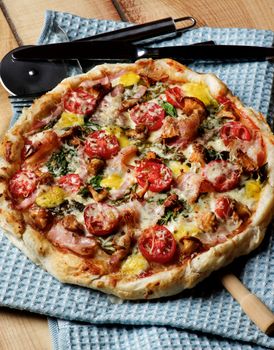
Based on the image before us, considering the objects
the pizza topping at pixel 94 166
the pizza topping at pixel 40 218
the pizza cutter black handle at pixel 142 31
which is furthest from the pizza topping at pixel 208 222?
the pizza cutter black handle at pixel 142 31

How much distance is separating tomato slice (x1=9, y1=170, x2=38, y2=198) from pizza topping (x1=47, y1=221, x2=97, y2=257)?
0.22 meters

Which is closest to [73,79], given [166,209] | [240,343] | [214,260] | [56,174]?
[56,174]

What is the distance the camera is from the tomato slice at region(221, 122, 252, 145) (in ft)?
11.5

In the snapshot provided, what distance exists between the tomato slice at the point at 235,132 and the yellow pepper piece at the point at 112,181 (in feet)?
1.79

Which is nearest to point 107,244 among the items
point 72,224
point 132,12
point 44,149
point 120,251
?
point 120,251

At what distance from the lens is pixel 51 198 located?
332 cm

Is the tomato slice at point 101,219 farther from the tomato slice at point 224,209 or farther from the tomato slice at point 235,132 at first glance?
the tomato slice at point 235,132

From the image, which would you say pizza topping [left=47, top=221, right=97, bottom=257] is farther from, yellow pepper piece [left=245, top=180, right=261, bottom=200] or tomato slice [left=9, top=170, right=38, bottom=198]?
yellow pepper piece [left=245, top=180, right=261, bottom=200]

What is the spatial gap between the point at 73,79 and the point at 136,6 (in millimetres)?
994

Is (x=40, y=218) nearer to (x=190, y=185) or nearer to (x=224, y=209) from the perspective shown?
(x=190, y=185)

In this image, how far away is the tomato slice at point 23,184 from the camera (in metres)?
Answer: 3.34

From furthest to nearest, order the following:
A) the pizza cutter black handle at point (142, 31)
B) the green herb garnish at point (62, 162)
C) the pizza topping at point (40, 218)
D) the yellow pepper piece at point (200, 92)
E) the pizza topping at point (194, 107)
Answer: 1. the pizza cutter black handle at point (142, 31)
2. the yellow pepper piece at point (200, 92)
3. the pizza topping at point (194, 107)
4. the green herb garnish at point (62, 162)
5. the pizza topping at point (40, 218)

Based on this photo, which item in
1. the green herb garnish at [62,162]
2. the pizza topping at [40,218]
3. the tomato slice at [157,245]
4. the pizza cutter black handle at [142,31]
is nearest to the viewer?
the tomato slice at [157,245]

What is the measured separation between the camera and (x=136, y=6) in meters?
4.48
